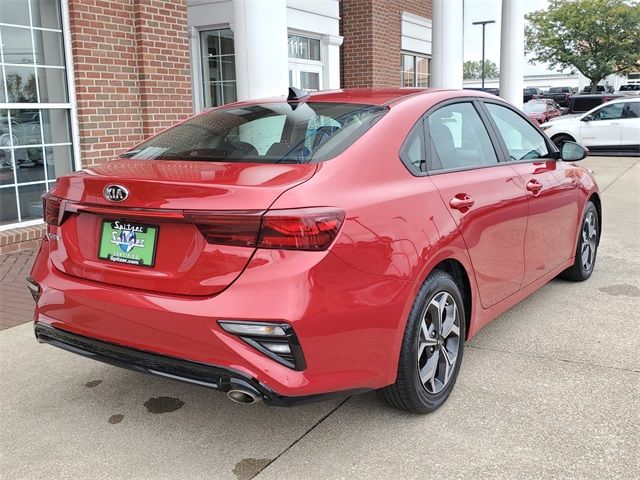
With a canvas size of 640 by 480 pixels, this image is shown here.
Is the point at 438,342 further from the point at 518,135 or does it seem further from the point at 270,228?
the point at 518,135

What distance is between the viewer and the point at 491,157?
401 cm

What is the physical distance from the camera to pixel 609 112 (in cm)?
1834

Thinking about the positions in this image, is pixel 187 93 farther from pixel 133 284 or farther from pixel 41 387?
pixel 133 284

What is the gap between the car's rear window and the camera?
302cm

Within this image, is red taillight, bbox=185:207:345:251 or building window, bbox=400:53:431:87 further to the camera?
building window, bbox=400:53:431:87

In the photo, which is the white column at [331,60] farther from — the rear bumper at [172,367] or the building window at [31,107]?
the rear bumper at [172,367]

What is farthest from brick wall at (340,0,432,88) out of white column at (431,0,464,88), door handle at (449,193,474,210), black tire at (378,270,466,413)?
black tire at (378,270,466,413)

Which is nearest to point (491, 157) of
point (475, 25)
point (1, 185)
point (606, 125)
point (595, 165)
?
point (1, 185)

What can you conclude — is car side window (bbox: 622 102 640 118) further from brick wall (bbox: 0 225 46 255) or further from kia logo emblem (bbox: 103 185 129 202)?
kia logo emblem (bbox: 103 185 129 202)

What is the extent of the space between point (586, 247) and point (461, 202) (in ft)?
8.59

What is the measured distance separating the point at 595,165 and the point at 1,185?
13.7m

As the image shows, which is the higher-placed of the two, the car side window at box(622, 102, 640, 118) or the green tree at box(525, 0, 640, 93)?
the green tree at box(525, 0, 640, 93)

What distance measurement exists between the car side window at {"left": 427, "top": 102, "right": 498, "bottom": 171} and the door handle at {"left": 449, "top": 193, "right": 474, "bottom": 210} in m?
0.18

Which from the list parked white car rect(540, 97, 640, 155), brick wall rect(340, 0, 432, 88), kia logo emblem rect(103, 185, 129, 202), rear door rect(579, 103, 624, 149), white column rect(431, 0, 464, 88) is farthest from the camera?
rear door rect(579, 103, 624, 149)
